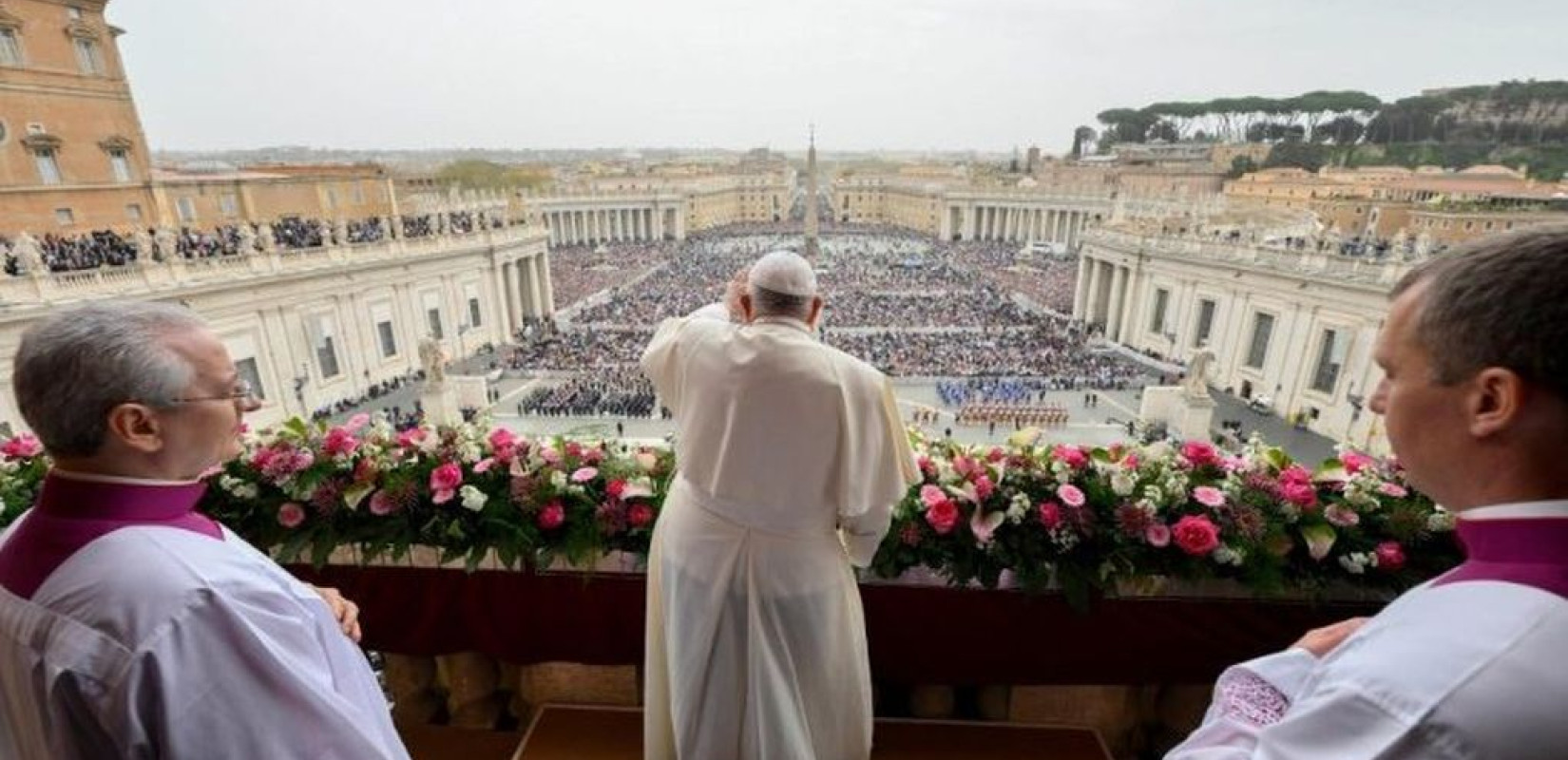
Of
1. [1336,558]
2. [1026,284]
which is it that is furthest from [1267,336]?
[1336,558]

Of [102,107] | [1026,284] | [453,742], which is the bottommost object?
[1026,284]

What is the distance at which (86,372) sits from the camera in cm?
116

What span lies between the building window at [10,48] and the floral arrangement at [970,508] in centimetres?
2089

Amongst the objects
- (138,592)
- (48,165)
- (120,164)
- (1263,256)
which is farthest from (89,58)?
(1263,256)

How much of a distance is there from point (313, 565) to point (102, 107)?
2353 cm

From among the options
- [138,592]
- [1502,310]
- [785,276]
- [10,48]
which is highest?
[10,48]

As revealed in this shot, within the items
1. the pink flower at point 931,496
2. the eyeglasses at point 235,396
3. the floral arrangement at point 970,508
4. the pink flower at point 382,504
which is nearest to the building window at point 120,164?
Answer: the floral arrangement at point 970,508

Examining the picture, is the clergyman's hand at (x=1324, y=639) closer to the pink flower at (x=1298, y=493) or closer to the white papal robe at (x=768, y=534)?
the white papal robe at (x=768, y=534)

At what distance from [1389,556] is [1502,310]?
2171 millimetres

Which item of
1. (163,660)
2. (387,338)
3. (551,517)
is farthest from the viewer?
(387,338)

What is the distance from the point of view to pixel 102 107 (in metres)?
18.4

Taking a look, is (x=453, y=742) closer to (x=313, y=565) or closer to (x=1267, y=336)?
(x=313, y=565)

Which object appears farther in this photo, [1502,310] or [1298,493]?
[1298,493]

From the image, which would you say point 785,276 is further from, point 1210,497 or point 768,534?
point 1210,497
